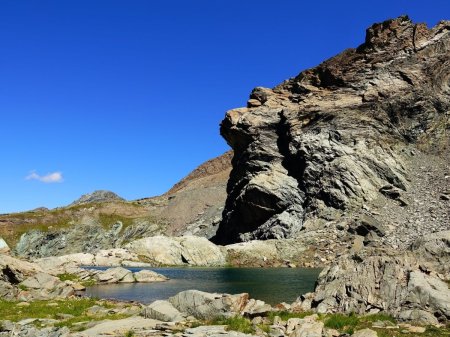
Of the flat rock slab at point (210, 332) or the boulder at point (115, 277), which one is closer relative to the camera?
the flat rock slab at point (210, 332)

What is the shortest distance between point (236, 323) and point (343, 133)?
11160cm

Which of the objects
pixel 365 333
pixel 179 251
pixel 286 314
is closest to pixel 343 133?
pixel 179 251

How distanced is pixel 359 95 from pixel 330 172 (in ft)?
96.0

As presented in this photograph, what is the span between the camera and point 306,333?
20203mm

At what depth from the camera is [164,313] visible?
2555cm

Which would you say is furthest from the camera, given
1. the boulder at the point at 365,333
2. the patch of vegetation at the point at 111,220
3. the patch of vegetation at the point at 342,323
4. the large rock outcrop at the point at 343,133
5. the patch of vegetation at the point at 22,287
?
the patch of vegetation at the point at 111,220

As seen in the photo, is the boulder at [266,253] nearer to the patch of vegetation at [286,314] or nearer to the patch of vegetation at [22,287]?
the patch of vegetation at [22,287]

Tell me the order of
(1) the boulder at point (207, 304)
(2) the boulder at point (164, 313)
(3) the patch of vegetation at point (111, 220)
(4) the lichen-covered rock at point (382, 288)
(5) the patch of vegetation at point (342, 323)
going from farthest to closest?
1. (3) the patch of vegetation at point (111, 220)
2. (1) the boulder at point (207, 304)
3. (2) the boulder at point (164, 313)
4. (4) the lichen-covered rock at point (382, 288)
5. (5) the patch of vegetation at point (342, 323)

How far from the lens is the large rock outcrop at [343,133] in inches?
4719

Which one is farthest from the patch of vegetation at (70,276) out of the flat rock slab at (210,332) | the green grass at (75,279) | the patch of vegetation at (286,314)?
the flat rock slab at (210,332)

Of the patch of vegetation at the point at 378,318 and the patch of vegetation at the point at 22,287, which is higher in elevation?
the patch of vegetation at the point at 22,287

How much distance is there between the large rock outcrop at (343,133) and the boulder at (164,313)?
89.2 m

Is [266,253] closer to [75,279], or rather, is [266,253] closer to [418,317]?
[75,279]

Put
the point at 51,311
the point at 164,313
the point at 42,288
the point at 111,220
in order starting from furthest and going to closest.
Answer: the point at 111,220 < the point at 42,288 < the point at 51,311 < the point at 164,313
